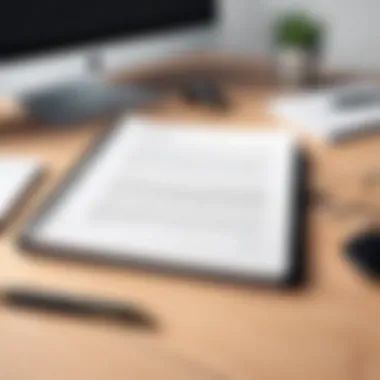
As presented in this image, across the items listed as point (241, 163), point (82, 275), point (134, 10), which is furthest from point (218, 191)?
point (134, 10)

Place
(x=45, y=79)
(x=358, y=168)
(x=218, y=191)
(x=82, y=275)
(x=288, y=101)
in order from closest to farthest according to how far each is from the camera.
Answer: (x=82, y=275) < (x=218, y=191) < (x=358, y=168) < (x=288, y=101) < (x=45, y=79)

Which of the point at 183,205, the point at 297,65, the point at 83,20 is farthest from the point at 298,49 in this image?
the point at 183,205

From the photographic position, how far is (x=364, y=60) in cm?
163

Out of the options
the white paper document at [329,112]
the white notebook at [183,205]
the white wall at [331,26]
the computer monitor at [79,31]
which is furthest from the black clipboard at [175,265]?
the white wall at [331,26]

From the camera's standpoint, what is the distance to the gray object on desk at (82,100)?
3.78 feet

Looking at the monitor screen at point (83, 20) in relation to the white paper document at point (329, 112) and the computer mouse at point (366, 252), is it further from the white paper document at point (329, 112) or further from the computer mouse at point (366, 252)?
the computer mouse at point (366, 252)

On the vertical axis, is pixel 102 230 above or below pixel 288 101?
below

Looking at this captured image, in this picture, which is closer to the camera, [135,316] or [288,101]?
[135,316]

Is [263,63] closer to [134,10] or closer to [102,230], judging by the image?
[134,10]

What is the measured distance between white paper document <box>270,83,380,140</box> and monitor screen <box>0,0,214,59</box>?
0.22 meters

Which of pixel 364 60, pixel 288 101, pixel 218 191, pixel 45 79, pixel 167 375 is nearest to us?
pixel 167 375

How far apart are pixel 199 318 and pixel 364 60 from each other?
3.58 feet

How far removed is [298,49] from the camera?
1.23 m

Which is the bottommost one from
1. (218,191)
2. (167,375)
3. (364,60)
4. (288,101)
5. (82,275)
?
(167,375)
